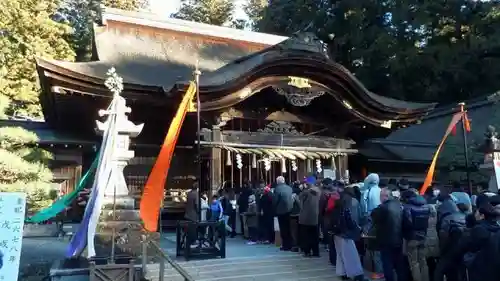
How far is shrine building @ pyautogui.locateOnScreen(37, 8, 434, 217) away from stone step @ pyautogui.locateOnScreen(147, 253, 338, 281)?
4.25m

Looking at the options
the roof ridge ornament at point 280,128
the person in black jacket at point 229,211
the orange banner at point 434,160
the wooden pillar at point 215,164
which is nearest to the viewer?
the orange banner at point 434,160

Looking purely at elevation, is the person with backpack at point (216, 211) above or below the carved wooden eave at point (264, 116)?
below

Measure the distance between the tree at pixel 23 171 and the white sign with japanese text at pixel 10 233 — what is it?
545 cm

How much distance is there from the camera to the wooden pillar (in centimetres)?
1252

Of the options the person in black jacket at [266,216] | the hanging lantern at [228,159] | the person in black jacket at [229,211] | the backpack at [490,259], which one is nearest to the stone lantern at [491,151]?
the person in black jacket at [266,216]

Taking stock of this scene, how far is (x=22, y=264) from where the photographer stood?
8.80 m

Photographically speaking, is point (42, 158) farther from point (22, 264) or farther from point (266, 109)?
point (266, 109)

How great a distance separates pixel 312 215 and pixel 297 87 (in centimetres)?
560

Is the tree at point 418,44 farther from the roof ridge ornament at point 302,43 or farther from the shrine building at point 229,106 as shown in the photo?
the roof ridge ornament at point 302,43

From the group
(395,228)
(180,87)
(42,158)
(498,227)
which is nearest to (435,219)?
(395,228)

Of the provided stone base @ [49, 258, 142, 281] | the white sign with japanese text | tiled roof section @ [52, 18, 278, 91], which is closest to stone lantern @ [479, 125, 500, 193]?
tiled roof section @ [52, 18, 278, 91]

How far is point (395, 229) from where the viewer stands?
6520 mm

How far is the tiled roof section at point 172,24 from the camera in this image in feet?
54.4

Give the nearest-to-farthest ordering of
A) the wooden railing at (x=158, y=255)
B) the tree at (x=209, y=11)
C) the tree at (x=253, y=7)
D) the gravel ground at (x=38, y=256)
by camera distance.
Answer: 1. the wooden railing at (x=158, y=255)
2. the gravel ground at (x=38, y=256)
3. the tree at (x=209, y=11)
4. the tree at (x=253, y=7)
